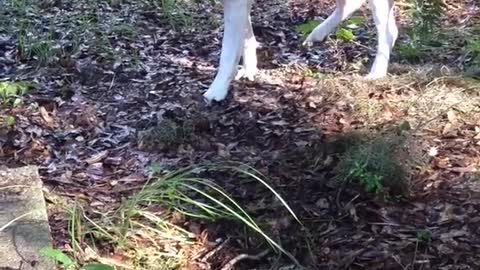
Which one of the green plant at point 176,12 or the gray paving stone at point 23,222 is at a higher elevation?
the gray paving stone at point 23,222

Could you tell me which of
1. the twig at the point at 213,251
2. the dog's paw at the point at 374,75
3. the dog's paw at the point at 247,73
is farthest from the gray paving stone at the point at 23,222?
the dog's paw at the point at 374,75

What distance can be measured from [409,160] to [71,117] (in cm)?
216

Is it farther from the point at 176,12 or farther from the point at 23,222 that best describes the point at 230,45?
the point at 23,222

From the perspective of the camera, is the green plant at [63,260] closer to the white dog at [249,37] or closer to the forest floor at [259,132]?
the forest floor at [259,132]

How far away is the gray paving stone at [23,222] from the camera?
3.11 m

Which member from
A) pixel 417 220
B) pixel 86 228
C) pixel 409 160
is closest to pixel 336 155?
pixel 409 160

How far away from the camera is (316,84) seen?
17.0 ft

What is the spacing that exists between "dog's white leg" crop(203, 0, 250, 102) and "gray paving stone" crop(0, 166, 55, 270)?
1562 millimetres

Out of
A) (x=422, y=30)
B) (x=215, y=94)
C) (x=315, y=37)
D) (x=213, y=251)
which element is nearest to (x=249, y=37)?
(x=215, y=94)

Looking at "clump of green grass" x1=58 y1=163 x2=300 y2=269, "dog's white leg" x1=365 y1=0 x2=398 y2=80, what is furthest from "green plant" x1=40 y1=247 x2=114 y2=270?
"dog's white leg" x1=365 y1=0 x2=398 y2=80

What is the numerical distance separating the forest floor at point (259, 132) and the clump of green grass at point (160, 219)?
11 mm

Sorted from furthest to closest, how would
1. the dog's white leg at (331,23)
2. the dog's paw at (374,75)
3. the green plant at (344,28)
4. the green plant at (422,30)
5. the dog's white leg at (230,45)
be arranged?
the green plant at (344,28)
the dog's white leg at (331,23)
the green plant at (422,30)
the dog's paw at (374,75)
the dog's white leg at (230,45)

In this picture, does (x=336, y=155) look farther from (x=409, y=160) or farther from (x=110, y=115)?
(x=110, y=115)

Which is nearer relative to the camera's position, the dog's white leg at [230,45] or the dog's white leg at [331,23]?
the dog's white leg at [230,45]
